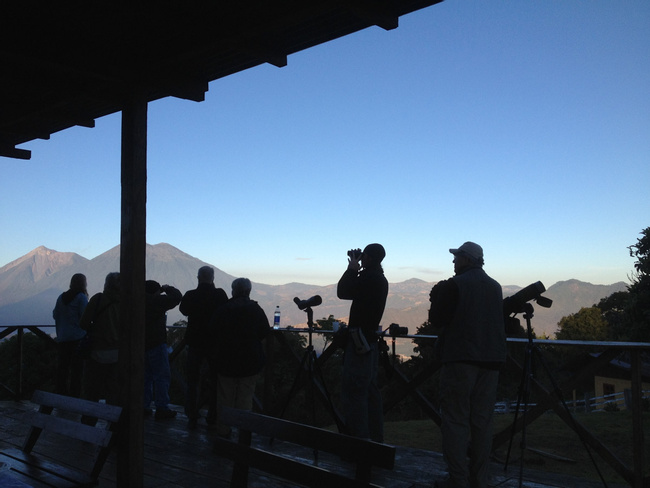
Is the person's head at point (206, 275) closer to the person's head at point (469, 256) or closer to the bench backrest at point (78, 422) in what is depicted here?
the bench backrest at point (78, 422)

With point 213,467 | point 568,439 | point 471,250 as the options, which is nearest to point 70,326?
point 213,467

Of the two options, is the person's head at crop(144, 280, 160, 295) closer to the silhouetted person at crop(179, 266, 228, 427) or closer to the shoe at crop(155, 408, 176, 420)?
the silhouetted person at crop(179, 266, 228, 427)

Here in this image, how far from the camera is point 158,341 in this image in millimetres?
5859

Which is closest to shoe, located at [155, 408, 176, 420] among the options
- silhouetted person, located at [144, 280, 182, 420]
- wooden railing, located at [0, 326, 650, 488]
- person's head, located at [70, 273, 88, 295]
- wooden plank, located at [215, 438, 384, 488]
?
silhouetted person, located at [144, 280, 182, 420]

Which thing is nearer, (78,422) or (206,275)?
(78,422)

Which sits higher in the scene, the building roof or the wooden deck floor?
the building roof

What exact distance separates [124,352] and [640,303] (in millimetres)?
27849

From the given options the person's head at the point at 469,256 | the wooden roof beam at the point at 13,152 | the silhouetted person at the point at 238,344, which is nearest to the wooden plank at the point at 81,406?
the silhouetted person at the point at 238,344

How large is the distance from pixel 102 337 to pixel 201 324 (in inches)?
39.1

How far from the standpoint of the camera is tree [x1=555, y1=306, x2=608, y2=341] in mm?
47375

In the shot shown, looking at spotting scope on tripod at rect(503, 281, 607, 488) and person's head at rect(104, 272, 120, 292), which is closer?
spotting scope on tripod at rect(503, 281, 607, 488)

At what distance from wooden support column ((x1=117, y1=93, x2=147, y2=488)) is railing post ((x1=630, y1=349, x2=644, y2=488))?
141 inches

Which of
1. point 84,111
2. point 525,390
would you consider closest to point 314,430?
point 525,390

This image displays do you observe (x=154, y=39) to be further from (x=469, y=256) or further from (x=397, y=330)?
(x=397, y=330)
